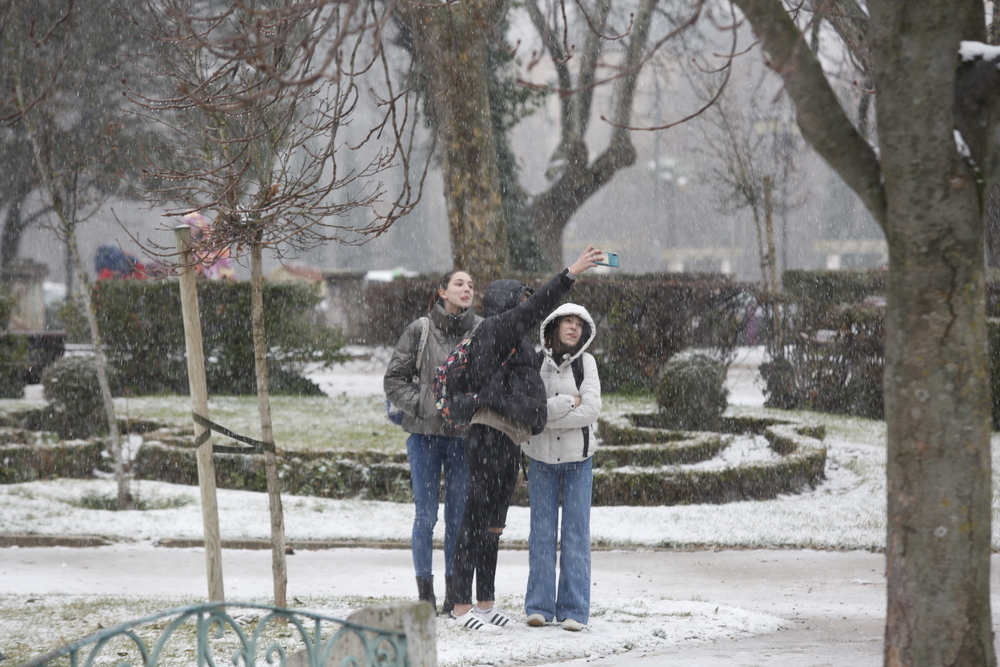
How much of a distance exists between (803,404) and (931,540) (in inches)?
431

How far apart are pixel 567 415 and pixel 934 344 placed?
2107mm

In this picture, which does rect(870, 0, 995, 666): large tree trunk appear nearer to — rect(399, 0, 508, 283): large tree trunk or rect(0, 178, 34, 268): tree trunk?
rect(399, 0, 508, 283): large tree trunk

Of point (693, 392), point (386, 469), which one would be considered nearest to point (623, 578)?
point (386, 469)

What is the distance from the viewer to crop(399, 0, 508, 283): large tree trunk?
10031 millimetres

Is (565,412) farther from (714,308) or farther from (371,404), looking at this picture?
(371,404)

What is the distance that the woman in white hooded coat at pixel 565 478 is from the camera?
484cm

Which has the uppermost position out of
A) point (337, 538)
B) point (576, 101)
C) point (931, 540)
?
point (576, 101)

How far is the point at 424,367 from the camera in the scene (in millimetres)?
5285

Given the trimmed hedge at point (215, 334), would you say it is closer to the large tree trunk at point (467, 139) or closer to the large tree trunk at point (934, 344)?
the large tree trunk at point (467, 139)

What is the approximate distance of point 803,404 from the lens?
1358 centimetres

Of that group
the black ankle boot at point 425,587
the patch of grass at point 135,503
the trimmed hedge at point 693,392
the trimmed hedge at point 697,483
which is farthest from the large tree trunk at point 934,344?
the trimmed hedge at point 693,392

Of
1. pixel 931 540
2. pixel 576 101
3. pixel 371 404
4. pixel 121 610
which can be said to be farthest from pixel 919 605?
pixel 576 101

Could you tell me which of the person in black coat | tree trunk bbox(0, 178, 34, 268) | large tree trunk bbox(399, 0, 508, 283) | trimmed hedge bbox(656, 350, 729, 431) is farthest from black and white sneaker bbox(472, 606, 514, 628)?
tree trunk bbox(0, 178, 34, 268)

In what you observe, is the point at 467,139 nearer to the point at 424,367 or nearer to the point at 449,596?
the point at 424,367
